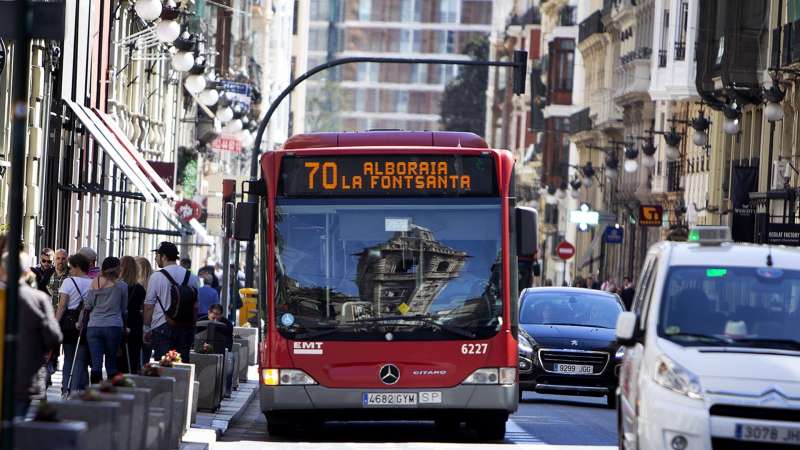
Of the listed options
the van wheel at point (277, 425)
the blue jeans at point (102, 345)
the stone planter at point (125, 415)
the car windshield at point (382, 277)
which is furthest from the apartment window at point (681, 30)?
the stone planter at point (125, 415)

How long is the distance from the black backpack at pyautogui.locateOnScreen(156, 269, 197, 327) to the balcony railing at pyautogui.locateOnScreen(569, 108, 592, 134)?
212 feet

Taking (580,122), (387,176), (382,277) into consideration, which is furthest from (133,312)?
(580,122)

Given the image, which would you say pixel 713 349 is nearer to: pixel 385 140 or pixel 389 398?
pixel 389 398

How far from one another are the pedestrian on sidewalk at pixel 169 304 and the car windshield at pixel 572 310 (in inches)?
261

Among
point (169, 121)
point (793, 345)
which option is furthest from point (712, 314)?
point (169, 121)

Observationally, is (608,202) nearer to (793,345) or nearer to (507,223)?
(507,223)

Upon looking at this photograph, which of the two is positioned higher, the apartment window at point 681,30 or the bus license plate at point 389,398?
the apartment window at point 681,30

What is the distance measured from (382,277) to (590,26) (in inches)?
2783

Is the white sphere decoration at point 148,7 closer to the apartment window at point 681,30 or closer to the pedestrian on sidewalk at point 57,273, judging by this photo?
the pedestrian on sidewalk at point 57,273

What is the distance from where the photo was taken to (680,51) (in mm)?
64500

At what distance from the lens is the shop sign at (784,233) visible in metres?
44.1

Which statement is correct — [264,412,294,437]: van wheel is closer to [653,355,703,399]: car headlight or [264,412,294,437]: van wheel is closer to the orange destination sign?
the orange destination sign

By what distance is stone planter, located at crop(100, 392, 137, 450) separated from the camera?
531 inches

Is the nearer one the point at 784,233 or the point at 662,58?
the point at 784,233
